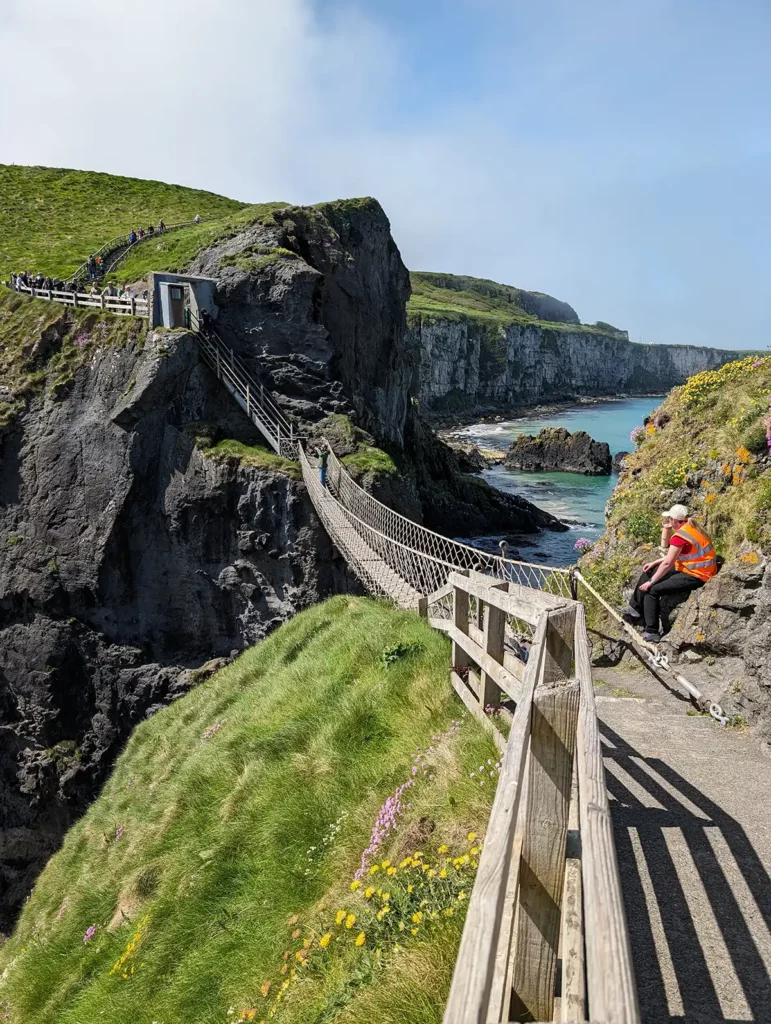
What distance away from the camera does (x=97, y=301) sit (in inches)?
922

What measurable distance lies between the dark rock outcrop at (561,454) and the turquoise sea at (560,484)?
1.30 meters

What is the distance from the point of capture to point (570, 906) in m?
2.44

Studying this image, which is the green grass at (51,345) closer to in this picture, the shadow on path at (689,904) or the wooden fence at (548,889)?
the shadow on path at (689,904)

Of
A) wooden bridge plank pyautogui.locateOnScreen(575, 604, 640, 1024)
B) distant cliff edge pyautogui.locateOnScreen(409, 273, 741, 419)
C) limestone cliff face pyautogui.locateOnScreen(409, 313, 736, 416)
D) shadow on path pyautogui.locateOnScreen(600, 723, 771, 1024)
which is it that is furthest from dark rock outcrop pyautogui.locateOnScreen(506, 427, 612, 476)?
wooden bridge plank pyautogui.locateOnScreen(575, 604, 640, 1024)

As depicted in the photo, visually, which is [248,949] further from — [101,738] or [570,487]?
[570,487]

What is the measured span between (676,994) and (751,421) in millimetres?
7583

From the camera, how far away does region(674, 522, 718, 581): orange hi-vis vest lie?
289 inches

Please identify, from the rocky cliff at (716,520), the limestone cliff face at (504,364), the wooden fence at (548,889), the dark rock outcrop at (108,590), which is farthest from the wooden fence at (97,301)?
the limestone cliff face at (504,364)

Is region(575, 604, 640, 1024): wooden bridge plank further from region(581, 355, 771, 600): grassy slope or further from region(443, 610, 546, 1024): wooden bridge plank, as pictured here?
region(581, 355, 771, 600): grassy slope

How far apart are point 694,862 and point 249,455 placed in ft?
59.2

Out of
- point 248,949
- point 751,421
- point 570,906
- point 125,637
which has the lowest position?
point 125,637

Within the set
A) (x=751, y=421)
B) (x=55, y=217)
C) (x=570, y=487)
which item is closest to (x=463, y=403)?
(x=570, y=487)

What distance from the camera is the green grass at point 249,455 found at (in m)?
19.7

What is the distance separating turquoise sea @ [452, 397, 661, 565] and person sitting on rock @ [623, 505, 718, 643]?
24.8 m
